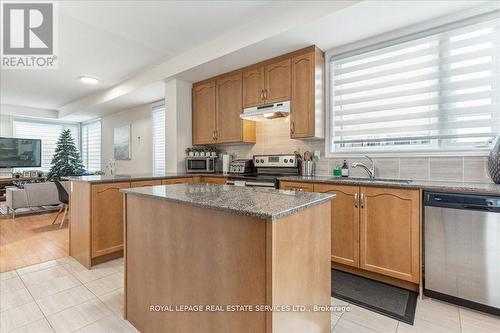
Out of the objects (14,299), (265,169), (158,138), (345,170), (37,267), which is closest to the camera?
(14,299)

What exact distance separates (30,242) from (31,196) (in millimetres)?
1750

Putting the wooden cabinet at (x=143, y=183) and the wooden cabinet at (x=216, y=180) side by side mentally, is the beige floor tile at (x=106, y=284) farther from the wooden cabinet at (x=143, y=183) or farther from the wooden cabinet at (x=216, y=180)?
the wooden cabinet at (x=216, y=180)

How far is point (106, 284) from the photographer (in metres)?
2.32

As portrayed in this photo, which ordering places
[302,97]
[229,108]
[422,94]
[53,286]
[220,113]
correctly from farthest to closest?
[220,113] → [229,108] → [302,97] → [422,94] → [53,286]

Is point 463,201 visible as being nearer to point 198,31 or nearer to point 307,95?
point 307,95

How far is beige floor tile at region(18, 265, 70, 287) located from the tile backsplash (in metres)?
2.68

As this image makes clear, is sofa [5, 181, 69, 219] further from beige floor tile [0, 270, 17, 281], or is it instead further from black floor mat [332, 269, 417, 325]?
black floor mat [332, 269, 417, 325]

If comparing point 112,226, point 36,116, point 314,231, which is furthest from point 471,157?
point 36,116

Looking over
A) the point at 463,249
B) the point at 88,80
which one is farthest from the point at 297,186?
the point at 88,80

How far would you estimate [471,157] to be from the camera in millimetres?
2271

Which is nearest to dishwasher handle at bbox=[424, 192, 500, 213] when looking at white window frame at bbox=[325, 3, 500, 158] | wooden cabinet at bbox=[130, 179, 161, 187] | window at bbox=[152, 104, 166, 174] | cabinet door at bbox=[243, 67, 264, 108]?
white window frame at bbox=[325, 3, 500, 158]

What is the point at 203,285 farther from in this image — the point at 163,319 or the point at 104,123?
the point at 104,123

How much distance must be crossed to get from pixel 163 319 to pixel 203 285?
490 mm

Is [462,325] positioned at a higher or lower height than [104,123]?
lower
